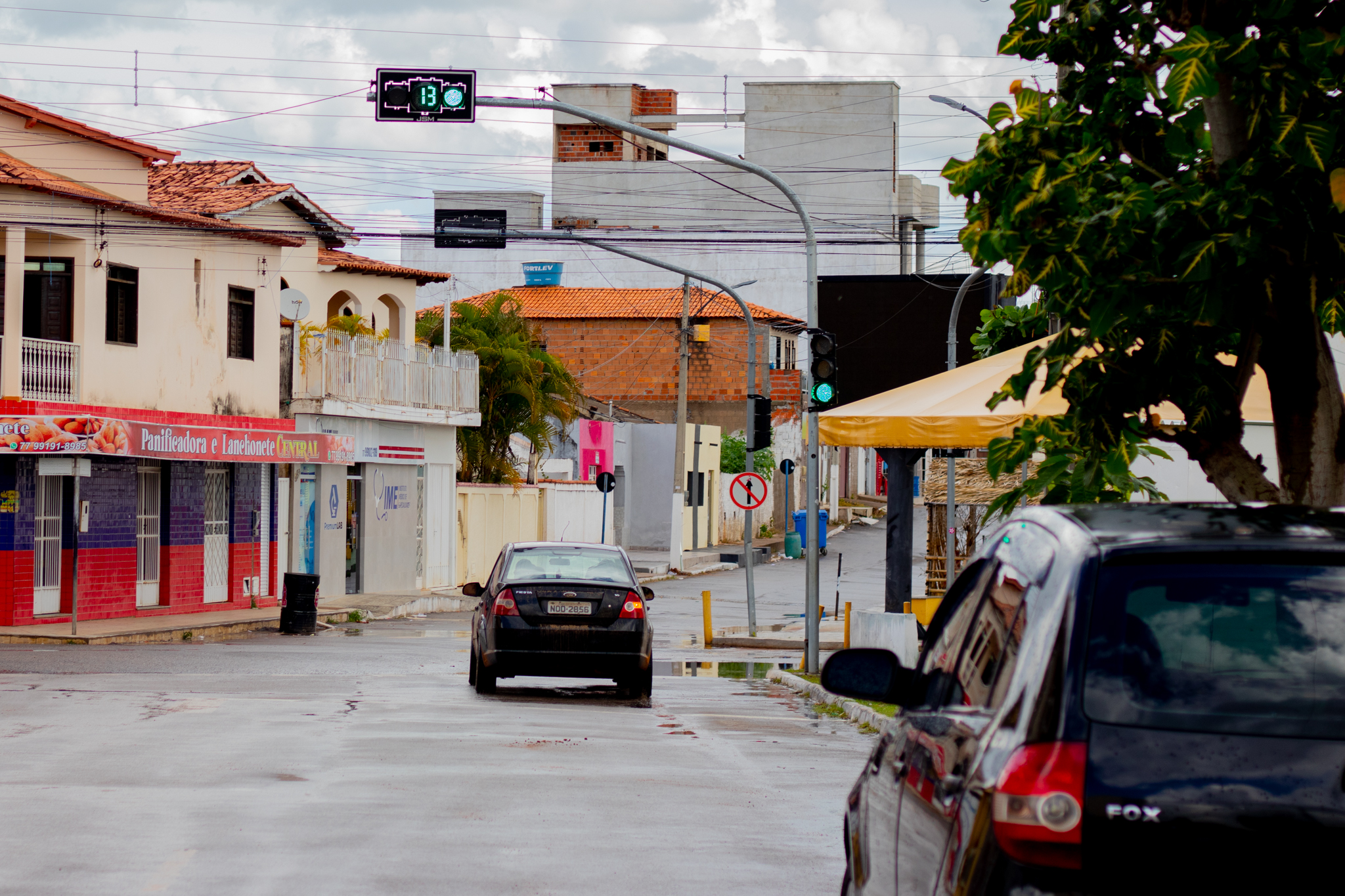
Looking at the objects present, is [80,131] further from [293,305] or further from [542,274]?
[542,274]

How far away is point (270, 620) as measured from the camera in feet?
95.6

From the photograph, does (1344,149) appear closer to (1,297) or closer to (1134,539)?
(1134,539)

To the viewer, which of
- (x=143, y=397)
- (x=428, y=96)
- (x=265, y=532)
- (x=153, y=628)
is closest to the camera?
(x=428, y=96)

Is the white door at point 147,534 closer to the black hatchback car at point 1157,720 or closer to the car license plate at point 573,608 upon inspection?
the car license plate at point 573,608

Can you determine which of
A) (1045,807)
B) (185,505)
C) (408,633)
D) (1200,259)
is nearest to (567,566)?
(1200,259)

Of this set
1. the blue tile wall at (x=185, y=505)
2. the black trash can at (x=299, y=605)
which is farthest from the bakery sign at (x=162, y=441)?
the black trash can at (x=299, y=605)

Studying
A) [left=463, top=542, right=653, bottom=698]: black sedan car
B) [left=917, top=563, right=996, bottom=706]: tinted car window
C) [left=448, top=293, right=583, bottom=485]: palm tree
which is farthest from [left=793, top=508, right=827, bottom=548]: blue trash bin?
[left=917, top=563, right=996, bottom=706]: tinted car window

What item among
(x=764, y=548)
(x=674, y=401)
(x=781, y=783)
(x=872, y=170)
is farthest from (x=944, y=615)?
(x=872, y=170)

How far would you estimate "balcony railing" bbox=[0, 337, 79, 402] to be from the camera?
25969 millimetres

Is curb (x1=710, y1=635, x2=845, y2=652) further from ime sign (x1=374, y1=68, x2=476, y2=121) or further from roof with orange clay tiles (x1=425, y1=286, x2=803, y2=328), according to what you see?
roof with orange clay tiles (x1=425, y1=286, x2=803, y2=328)

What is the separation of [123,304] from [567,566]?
1486 centimetres

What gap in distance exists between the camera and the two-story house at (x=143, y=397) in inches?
1020

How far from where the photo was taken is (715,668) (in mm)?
21766

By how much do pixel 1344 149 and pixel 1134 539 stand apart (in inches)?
132
